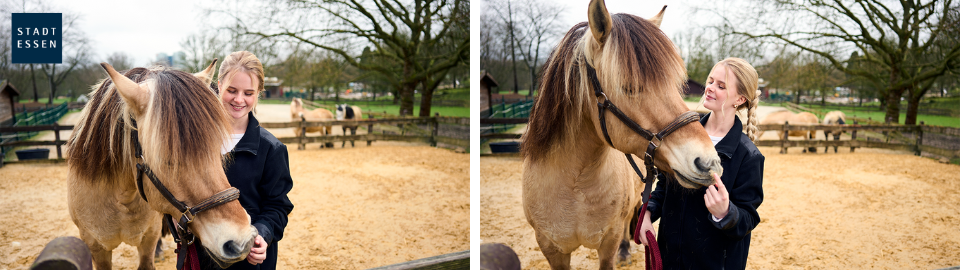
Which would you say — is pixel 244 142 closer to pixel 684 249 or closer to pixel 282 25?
pixel 684 249

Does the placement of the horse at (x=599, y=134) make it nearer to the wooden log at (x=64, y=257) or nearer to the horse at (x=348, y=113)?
the wooden log at (x=64, y=257)

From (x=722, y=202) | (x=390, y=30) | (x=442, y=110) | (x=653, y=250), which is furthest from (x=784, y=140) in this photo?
(x=390, y=30)

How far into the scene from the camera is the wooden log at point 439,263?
91.6 inches

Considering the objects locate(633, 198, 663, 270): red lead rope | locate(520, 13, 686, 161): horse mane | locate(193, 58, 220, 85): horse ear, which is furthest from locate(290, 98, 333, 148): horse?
locate(633, 198, 663, 270): red lead rope

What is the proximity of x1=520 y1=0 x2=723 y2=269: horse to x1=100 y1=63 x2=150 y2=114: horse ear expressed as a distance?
3.91 feet

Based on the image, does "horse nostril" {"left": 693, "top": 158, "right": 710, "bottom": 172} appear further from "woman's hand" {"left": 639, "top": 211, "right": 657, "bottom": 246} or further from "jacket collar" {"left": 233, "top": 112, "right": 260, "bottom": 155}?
"jacket collar" {"left": 233, "top": 112, "right": 260, "bottom": 155}

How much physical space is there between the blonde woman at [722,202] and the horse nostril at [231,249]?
1.24 meters

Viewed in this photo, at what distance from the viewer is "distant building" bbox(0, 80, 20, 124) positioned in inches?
118

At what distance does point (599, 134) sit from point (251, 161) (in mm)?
1143

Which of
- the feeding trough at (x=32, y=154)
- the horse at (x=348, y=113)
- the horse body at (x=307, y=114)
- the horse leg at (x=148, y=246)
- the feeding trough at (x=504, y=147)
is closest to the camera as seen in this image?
the horse leg at (x=148, y=246)

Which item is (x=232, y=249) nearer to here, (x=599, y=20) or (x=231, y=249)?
(x=231, y=249)

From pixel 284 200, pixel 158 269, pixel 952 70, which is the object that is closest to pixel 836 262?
pixel 952 70

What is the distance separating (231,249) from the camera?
1097mm

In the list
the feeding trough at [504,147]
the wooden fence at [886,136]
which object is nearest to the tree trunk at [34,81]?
the feeding trough at [504,147]
